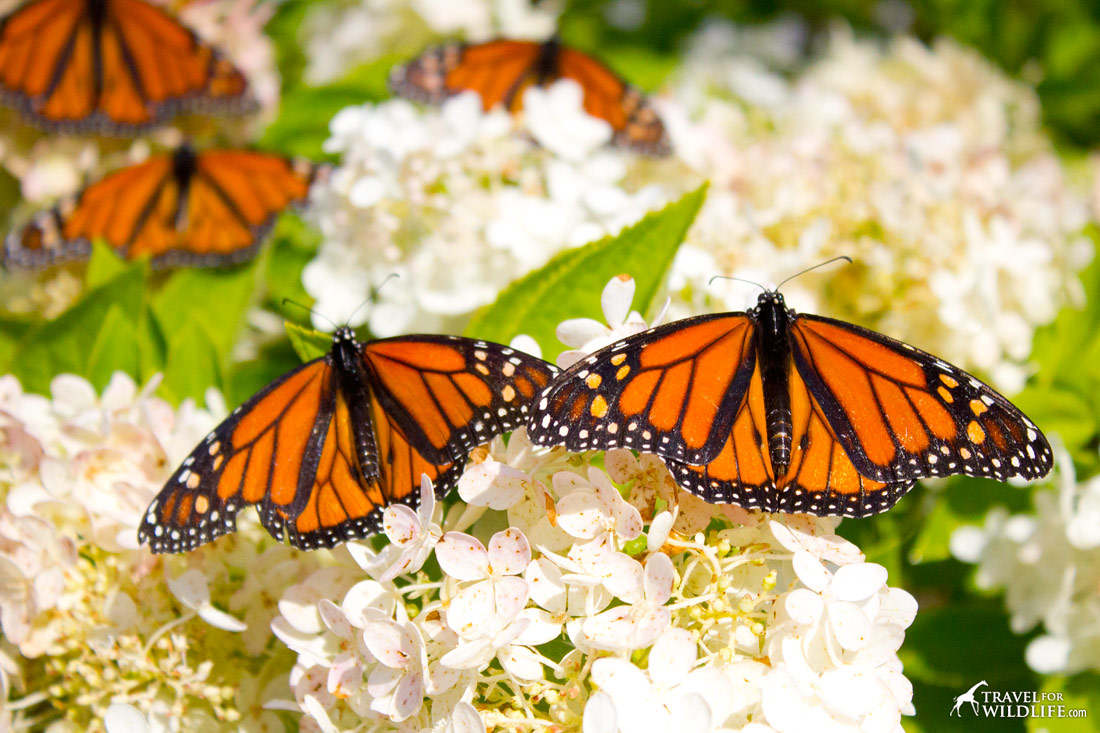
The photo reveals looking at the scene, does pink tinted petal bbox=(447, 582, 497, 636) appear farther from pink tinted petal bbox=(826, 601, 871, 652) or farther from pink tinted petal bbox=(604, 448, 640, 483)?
pink tinted petal bbox=(826, 601, 871, 652)

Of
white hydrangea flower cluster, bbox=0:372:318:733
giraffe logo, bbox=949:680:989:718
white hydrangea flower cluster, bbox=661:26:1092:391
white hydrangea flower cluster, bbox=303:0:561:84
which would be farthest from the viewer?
white hydrangea flower cluster, bbox=303:0:561:84

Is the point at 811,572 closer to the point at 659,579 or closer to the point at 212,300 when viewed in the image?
the point at 659,579

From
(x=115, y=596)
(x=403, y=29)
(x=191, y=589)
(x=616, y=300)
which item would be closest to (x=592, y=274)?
(x=616, y=300)

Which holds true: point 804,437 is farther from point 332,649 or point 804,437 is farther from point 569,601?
point 332,649

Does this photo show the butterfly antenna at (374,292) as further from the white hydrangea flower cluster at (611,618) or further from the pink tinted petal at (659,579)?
the pink tinted petal at (659,579)

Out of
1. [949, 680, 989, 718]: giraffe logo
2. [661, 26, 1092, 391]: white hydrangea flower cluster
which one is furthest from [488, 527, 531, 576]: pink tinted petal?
[949, 680, 989, 718]: giraffe logo

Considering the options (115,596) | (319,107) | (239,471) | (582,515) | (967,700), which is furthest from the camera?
(319,107)
